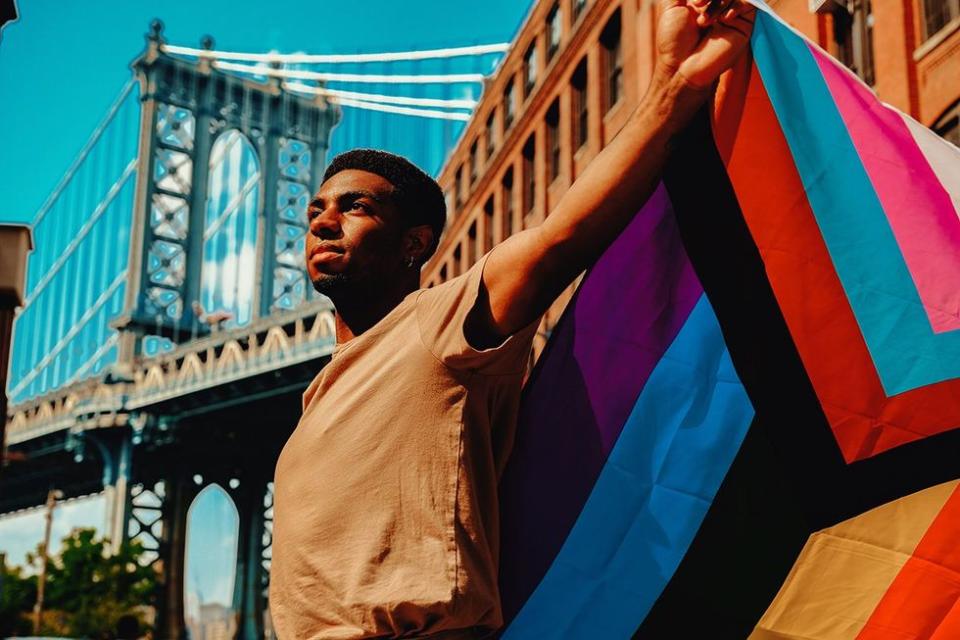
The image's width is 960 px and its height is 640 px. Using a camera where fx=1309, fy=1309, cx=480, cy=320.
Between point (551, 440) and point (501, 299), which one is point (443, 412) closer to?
point (501, 299)

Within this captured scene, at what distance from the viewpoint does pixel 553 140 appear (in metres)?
27.7

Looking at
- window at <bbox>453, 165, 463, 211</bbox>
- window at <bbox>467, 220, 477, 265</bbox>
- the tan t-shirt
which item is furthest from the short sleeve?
window at <bbox>453, 165, 463, 211</bbox>

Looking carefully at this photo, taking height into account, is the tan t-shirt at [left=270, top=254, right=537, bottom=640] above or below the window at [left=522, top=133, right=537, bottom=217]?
below

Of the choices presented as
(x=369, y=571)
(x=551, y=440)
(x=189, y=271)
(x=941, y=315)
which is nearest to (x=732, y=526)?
(x=551, y=440)

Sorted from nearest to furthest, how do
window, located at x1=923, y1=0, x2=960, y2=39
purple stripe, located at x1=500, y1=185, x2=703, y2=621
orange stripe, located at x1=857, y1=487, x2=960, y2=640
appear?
1. orange stripe, located at x1=857, y1=487, x2=960, y2=640
2. purple stripe, located at x1=500, y1=185, x2=703, y2=621
3. window, located at x1=923, y1=0, x2=960, y2=39

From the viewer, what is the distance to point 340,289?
2465 mm

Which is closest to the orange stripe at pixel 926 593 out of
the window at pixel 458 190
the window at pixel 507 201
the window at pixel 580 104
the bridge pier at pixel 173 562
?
the window at pixel 580 104

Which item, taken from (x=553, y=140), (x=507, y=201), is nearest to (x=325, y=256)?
(x=553, y=140)

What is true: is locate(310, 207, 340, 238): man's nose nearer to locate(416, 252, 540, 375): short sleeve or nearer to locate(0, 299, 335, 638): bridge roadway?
locate(416, 252, 540, 375): short sleeve

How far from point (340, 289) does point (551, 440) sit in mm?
518

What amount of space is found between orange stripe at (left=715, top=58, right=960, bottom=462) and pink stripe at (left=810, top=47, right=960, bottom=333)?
0.42 ft

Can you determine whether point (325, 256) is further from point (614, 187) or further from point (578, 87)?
point (578, 87)

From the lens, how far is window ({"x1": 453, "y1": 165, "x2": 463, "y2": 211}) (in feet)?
118

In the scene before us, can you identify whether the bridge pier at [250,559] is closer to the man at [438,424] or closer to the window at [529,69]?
the window at [529,69]
